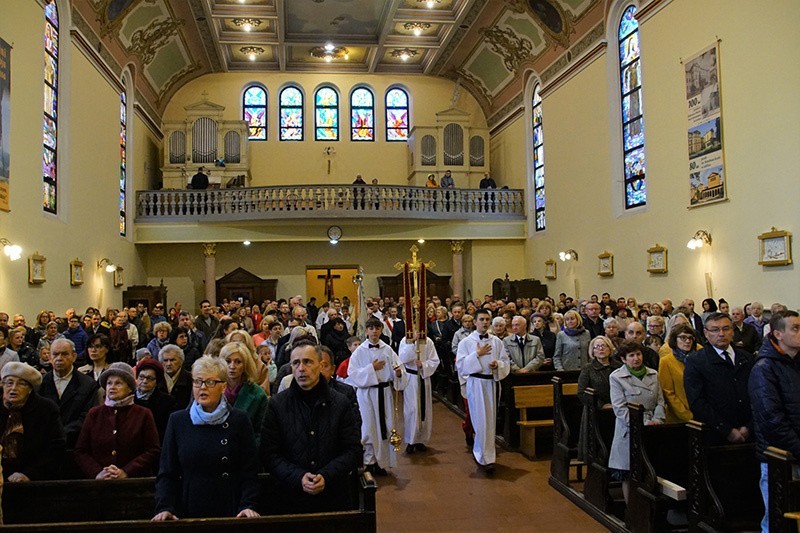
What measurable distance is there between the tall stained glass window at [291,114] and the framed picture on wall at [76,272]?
35.6 ft

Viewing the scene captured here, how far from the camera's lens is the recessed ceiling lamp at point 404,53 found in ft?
75.1

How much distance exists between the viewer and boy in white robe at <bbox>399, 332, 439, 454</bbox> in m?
8.09

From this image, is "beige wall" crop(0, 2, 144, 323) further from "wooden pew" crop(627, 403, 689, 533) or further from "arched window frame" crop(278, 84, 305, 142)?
"wooden pew" crop(627, 403, 689, 533)

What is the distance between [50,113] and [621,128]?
1228cm

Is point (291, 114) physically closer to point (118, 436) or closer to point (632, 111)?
point (632, 111)

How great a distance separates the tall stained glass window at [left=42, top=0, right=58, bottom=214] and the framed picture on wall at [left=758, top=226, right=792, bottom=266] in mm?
12905

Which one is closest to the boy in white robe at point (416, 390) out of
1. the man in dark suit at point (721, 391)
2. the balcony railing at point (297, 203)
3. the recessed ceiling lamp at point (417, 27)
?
the man in dark suit at point (721, 391)

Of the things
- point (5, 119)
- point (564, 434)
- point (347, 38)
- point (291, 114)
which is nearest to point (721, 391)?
point (564, 434)

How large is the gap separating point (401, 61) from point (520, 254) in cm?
815

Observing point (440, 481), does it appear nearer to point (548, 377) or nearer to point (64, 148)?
point (548, 377)

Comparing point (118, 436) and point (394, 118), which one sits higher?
point (394, 118)

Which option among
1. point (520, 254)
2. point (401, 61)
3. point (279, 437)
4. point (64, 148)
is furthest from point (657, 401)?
point (401, 61)

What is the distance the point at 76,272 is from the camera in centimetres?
1434

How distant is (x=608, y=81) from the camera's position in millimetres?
15711
